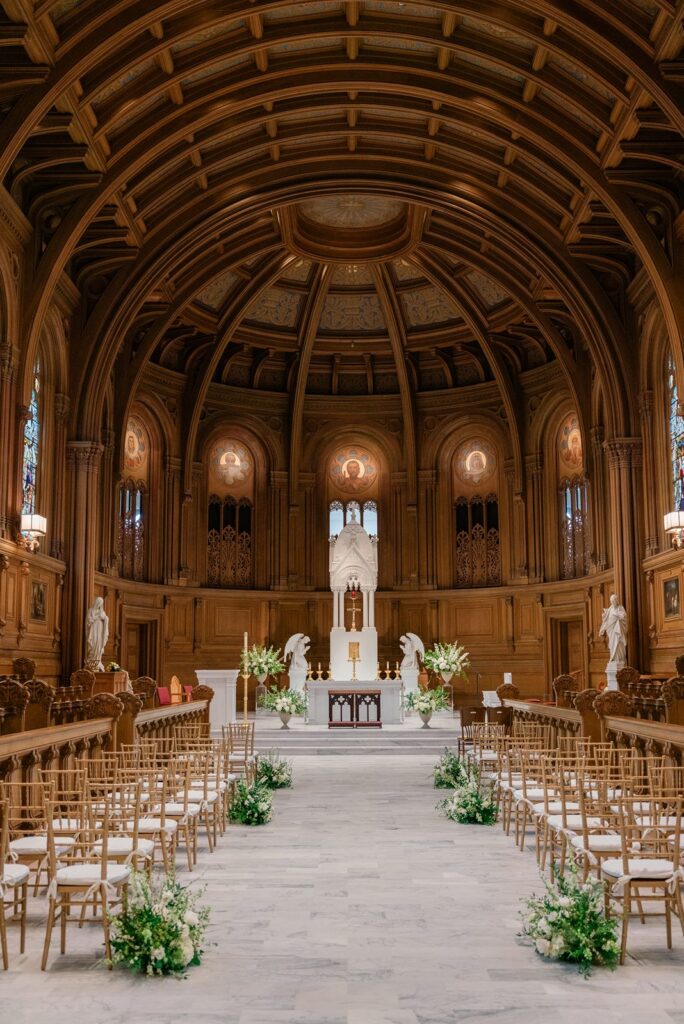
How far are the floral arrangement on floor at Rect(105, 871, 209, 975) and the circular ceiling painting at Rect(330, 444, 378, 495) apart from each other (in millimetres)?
27269

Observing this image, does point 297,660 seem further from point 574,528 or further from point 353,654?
point 574,528

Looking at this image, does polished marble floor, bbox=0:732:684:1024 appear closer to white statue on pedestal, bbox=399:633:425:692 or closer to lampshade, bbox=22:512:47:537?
lampshade, bbox=22:512:47:537

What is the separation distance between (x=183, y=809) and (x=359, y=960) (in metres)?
3.92

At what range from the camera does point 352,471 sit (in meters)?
33.8

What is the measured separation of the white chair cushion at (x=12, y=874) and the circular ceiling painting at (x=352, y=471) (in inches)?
1064

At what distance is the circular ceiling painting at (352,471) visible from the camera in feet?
110

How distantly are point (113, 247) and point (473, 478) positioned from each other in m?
14.3

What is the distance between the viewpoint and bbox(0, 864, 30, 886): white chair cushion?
654cm

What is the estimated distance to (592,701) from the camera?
14211 mm

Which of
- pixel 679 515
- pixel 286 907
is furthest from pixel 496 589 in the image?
pixel 286 907

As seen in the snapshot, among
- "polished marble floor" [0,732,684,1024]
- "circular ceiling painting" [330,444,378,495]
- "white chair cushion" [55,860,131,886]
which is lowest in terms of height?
"polished marble floor" [0,732,684,1024]

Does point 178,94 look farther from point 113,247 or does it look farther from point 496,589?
point 496,589

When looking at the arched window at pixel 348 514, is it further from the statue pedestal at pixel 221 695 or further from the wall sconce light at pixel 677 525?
the wall sconce light at pixel 677 525

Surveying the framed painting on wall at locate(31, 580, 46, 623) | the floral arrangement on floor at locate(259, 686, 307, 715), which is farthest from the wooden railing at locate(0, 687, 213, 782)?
the floral arrangement on floor at locate(259, 686, 307, 715)
